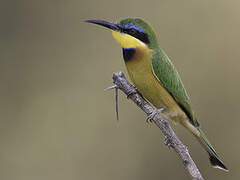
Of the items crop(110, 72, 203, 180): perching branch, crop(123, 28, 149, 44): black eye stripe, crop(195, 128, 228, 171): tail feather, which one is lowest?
crop(195, 128, 228, 171): tail feather

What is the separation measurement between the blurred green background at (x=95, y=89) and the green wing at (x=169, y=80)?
153 cm

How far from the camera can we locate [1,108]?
6449mm

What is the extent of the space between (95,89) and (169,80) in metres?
2.19

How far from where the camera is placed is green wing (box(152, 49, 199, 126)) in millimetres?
4082

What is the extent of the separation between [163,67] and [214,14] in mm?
2556

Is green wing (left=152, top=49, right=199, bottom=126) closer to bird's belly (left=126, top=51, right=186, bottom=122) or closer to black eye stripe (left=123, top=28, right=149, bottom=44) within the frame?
bird's belly (left=126, top=51, right=186, bottom=122)

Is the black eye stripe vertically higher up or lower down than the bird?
higher up

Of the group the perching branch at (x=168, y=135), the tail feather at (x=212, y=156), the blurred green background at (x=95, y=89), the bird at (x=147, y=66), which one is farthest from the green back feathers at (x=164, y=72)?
the blurred green background at (x=95, y=89)

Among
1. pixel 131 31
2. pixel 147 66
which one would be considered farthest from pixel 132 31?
pixel 147 66

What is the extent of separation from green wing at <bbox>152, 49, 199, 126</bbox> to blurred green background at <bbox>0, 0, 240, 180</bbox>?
1525mm

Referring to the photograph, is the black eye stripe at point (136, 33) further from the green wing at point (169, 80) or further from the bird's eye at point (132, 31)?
the green wing at point (169, 80)

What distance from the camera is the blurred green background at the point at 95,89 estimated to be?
19.3ft

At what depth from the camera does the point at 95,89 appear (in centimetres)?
621

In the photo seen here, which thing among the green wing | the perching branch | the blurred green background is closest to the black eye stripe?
the green wing
